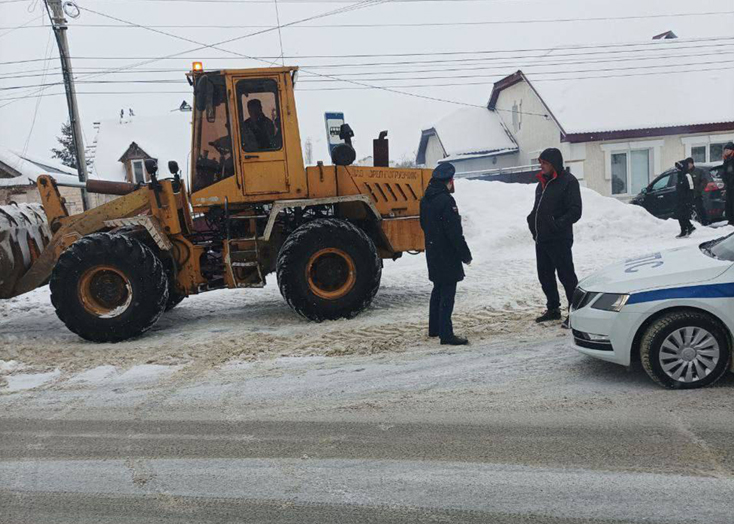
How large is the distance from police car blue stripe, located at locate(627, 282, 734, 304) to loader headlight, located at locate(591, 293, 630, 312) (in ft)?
0.34

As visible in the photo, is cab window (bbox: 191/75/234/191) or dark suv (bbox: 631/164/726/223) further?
dark suv (bbox: 631/164/726/223)

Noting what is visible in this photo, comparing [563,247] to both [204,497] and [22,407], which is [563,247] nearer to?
[204,497]

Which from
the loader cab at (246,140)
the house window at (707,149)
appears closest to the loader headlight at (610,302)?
the loader cab at (246,140)

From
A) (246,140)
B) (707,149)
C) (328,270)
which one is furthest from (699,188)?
(707,149)

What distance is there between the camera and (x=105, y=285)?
8.14 metres

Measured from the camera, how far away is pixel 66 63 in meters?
16.3

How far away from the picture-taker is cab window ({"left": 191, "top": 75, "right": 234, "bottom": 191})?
8.20 metres

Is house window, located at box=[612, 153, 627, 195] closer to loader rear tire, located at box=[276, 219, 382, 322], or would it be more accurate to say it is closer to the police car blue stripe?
loader rear tire, located at box=[276, 219, 382, 322]

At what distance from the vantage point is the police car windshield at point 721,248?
554 centimetres

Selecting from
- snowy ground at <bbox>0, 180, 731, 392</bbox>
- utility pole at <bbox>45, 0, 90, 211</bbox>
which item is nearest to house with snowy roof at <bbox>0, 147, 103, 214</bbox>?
utility pole at <bbox>45, 0, 90, 211</bbox>

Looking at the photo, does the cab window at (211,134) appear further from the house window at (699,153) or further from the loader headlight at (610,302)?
the house window at (699,153)

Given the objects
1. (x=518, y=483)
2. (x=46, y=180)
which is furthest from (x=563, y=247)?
(x=46, y=180)

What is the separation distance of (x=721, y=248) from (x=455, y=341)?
2.60 m

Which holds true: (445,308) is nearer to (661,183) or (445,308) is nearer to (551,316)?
(551,316)
